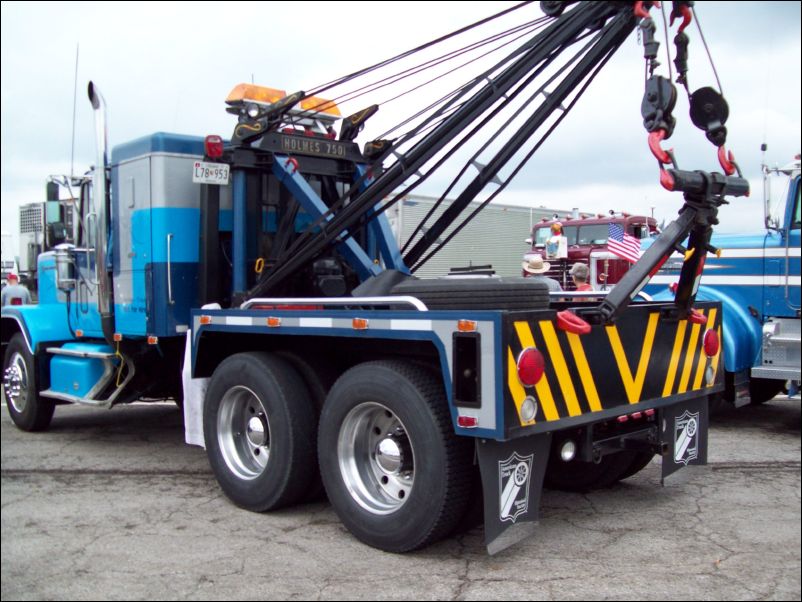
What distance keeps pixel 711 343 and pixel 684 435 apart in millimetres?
651

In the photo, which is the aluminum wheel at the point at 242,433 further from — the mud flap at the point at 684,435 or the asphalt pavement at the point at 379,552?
the mud flap at the point at 684,435

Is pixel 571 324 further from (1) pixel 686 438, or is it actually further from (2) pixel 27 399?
(2) pixel 27 399

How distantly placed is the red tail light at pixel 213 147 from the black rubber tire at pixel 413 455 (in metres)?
2.55

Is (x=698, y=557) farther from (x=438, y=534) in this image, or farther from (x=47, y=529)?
(x=47, y=529)

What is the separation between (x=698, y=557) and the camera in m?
4.52

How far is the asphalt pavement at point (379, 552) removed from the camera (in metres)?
4.11

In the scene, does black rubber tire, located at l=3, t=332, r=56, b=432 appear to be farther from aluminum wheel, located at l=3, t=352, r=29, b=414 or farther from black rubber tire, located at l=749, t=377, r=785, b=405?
black rubber tire, located at l=749, t=377, r=785, b=405

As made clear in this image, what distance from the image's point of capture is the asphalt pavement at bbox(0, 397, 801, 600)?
4.11 meters

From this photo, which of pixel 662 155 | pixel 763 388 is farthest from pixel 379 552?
pixel 763 388

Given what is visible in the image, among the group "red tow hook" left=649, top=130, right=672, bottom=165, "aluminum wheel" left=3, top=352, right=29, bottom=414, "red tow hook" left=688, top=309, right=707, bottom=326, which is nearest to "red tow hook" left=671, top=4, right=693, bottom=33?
"red tow hook" left=649, top=130, right=672, bottom=165

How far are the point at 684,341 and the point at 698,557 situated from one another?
143 cm

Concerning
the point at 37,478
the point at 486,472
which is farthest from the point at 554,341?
the point at 37,478

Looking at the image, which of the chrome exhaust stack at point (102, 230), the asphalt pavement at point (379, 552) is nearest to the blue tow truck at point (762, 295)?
the asphalt pavement at point (379, 552)

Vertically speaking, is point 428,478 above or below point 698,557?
above
